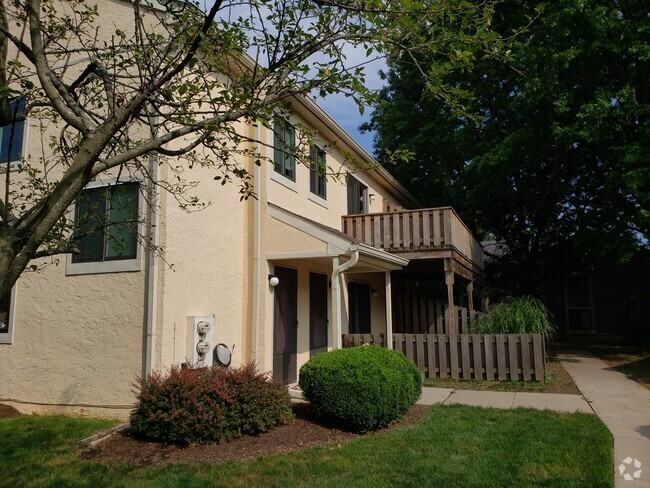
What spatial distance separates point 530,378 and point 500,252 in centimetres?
1869

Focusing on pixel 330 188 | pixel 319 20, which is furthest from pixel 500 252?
pixel 319 20

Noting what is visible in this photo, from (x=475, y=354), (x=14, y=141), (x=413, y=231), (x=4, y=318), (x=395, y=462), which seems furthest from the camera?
(x=413, y=231)

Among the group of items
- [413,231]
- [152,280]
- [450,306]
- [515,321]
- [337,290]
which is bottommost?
[515,321]

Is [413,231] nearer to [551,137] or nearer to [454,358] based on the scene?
[454,358]

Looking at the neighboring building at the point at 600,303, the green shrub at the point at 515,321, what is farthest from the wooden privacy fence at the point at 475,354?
the neighboring building at the point at 600,303

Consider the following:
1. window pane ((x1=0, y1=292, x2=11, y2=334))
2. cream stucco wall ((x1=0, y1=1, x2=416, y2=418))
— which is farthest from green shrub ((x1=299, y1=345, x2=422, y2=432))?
window pane ((x1=0, y1=292, x2=11, y2=334))

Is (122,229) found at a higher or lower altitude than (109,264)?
higher

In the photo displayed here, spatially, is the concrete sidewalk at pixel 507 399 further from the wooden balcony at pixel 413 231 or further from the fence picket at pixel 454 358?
the wooden balcony at pixel 413 231

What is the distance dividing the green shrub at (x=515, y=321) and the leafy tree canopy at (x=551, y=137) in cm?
379

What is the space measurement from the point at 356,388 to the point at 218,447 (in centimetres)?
175

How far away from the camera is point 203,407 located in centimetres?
577

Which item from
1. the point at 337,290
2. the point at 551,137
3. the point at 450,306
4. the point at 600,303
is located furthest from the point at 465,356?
the point at 600,303

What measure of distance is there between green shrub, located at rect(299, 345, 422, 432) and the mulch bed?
22cm

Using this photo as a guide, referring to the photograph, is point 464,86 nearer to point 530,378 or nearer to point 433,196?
point 433,196
